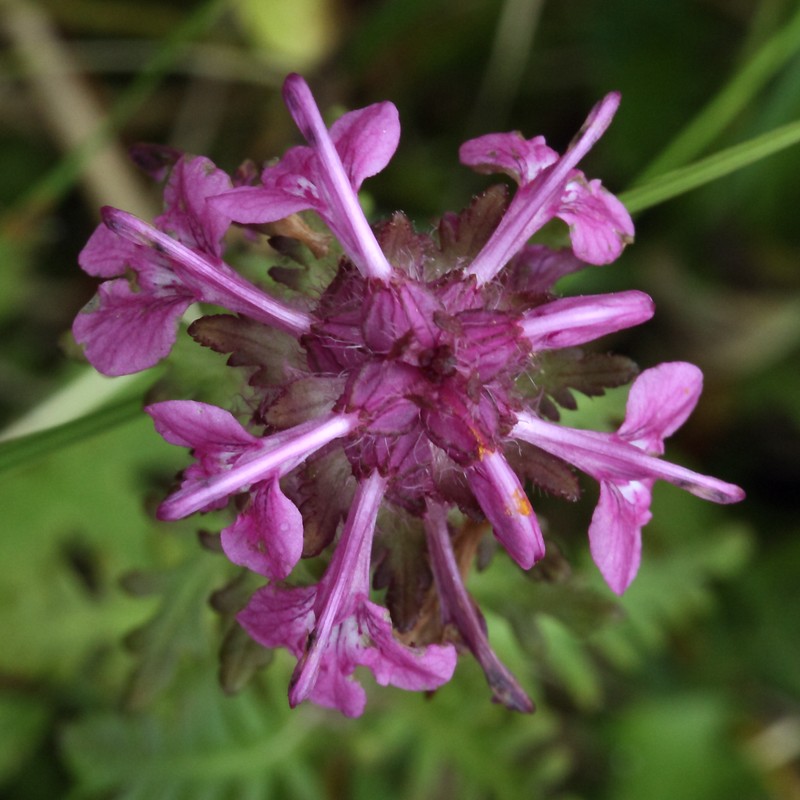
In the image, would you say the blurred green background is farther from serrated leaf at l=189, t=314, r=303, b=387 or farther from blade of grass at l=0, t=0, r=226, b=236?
serrated leaf at l=189, t=314, r=303, b=387

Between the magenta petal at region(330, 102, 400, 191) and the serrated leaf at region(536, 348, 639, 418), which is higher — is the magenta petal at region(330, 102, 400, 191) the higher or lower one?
the higher one

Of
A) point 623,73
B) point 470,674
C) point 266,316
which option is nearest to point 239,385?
point 266,316

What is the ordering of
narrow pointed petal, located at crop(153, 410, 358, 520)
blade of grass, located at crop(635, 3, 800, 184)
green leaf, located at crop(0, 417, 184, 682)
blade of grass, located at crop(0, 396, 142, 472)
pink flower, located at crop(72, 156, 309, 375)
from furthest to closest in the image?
green leaf, located at crop(0, 417, 184, 682) < blade of grass, located at crop(635, 3, 800, 184) < blade of grass, located at crop(0, 396, 142, 472) < pink flower, located at crop(72, 156, 309, 375) < narrow pointed petal, located at crop(153, 410, 358, 520)

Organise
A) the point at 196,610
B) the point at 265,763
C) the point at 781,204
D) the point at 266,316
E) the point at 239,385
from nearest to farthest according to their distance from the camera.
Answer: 1. the point at 266,316
2. the point at 239,385
3. the point at 196,610
4. the point at 265,763
5. the point at 781,204

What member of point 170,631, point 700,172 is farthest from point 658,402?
point 170,631

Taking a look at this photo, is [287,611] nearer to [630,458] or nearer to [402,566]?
[402,566]

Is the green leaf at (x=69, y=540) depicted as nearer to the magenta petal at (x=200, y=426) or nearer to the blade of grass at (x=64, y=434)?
the blade of grass at (x=64, y=434)

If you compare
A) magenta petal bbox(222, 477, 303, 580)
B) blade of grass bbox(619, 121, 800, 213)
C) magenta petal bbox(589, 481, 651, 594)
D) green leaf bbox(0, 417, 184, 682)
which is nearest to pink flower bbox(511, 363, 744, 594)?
magenta petal bbox(589, 481, 651, 594)

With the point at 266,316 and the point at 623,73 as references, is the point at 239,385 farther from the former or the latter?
the point at 623,73
